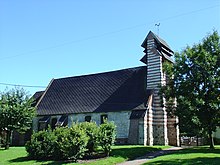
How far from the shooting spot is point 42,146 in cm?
2300

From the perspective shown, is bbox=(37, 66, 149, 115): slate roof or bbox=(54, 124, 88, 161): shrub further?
bbox=(37, 66, 149, 115): slate roof

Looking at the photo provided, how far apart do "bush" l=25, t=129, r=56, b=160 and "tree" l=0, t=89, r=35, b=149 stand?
972 centimetres

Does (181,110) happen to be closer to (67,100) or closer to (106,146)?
(106,146)

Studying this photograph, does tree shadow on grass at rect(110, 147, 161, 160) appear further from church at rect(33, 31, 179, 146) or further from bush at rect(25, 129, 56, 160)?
church at rect(33, 31, 179, 146)

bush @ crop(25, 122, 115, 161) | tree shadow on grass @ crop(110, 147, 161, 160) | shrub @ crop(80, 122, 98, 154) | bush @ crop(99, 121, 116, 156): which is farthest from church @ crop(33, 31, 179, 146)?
shrub @ crop(80, 122, 98, 154)

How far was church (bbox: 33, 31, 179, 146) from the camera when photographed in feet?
110

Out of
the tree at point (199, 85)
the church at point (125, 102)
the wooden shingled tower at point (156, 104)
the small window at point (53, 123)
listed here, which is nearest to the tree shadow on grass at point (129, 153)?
the tree at point (199, 85)

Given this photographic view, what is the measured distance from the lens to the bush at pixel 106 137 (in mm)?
21734

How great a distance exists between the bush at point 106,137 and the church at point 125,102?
31.4 feet

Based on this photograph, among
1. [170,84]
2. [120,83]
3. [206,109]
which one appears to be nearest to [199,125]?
[206,109]

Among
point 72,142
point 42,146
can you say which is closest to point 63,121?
point 42,146

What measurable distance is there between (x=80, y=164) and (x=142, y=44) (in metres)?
22.6

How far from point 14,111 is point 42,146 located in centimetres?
1097

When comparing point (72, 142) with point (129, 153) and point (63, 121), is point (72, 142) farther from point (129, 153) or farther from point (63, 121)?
point (63, 121)
